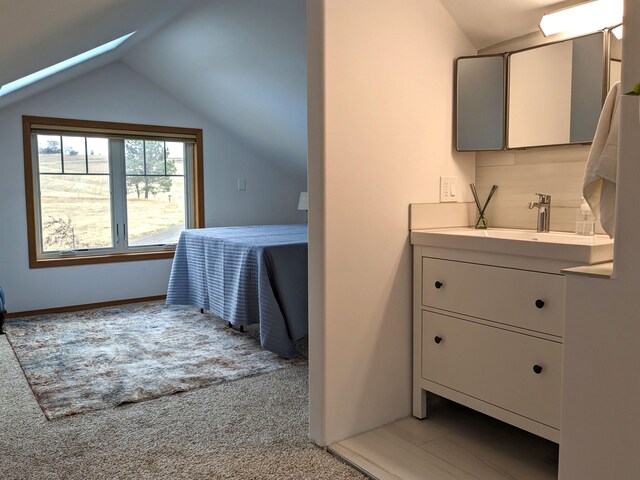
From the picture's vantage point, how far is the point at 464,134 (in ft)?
7.86

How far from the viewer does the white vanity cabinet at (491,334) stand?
5.94 ft

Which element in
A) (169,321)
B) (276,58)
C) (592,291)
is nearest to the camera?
(592,291)

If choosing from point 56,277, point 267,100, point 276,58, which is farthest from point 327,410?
point 56,277

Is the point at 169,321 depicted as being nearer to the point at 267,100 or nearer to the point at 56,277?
the point at 56,277

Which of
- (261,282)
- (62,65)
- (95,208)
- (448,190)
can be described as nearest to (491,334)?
(448,190)

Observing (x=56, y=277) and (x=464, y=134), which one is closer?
(x=464, y=134)

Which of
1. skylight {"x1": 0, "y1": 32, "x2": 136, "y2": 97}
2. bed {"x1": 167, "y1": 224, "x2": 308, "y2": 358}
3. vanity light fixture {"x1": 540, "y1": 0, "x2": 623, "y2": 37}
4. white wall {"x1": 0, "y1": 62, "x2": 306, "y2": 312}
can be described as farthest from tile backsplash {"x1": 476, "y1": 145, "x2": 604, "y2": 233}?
white wall {"x1": 0, "y1": 62, "x2": 306, "y2": 312}

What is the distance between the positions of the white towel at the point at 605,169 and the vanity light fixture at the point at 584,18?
0.52m

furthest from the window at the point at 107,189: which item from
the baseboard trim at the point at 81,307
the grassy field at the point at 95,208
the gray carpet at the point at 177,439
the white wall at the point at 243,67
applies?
the gray carpet at the point at 177,439

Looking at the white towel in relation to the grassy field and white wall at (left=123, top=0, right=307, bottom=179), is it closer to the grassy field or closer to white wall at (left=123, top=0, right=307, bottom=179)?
white wall at (left=123, top=0, right=307, bottom=179)

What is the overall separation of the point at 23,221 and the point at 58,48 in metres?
2.12

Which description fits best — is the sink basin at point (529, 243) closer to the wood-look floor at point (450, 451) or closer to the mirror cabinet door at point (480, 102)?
the mirror cabinet door at point (480, 102)

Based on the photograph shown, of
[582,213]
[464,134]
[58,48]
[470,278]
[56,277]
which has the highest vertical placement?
[58,48]

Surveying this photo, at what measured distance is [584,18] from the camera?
201cm
